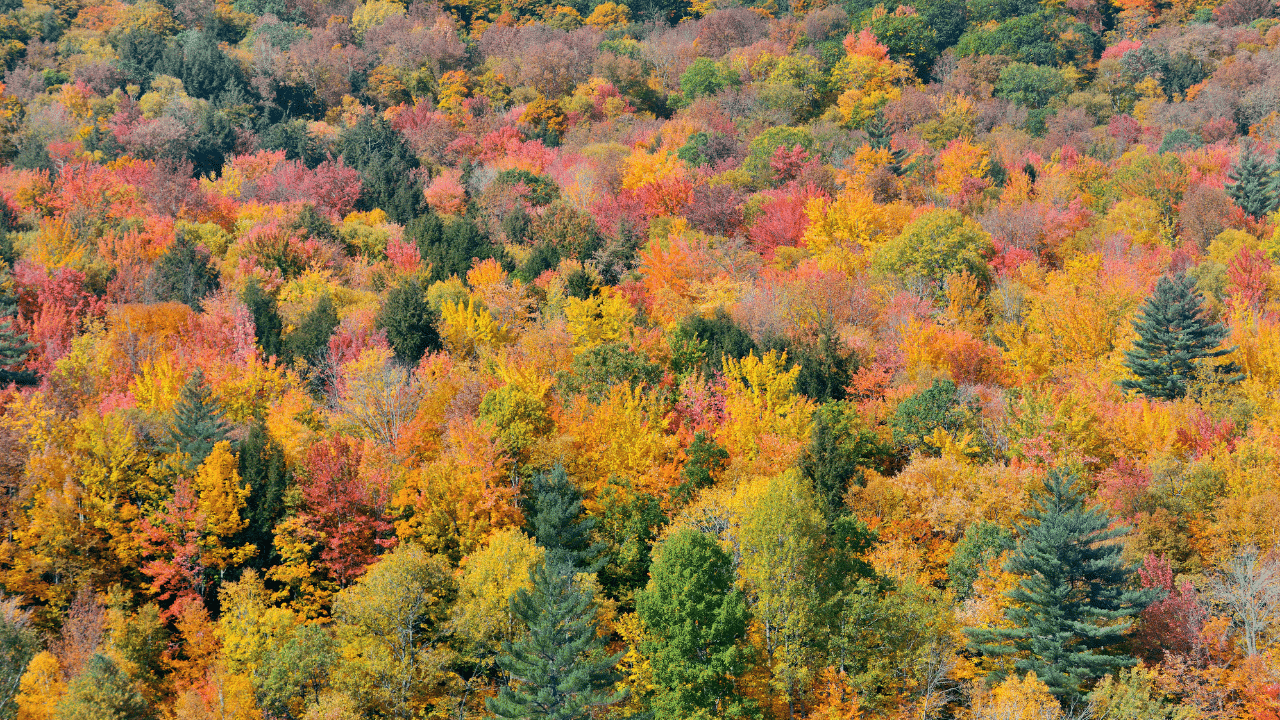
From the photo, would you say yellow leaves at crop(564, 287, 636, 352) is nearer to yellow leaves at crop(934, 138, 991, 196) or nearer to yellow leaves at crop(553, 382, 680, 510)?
yellow leaves at crop(553, 382, 680, 510)

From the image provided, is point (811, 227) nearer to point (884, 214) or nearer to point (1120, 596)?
point (884, 214)

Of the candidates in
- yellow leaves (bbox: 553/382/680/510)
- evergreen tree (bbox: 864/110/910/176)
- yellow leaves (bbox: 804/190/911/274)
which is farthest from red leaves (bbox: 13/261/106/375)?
evergreen tree (bbox: 864/110/910/176)

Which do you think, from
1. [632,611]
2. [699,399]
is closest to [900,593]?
[632,611]

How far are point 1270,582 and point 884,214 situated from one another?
137 ft

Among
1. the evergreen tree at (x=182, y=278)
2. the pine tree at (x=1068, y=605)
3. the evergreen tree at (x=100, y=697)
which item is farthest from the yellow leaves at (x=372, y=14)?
the pine tree at (x=1068, y=605)

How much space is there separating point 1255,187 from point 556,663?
66.0 m

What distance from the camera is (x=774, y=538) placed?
4559 cm

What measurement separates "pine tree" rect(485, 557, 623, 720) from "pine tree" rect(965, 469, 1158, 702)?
47.6 feet

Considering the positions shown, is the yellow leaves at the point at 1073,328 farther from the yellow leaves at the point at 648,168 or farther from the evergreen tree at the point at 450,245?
the evergreen tree at the point at 450,245

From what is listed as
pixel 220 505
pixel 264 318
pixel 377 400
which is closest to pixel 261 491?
pixel 220 505

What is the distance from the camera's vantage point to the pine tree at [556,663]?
39.3 metres

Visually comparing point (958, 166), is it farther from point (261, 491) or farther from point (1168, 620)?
point (261, 491)

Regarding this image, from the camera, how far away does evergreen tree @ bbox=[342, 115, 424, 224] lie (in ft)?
273

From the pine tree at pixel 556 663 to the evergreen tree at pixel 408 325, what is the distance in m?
23.2
